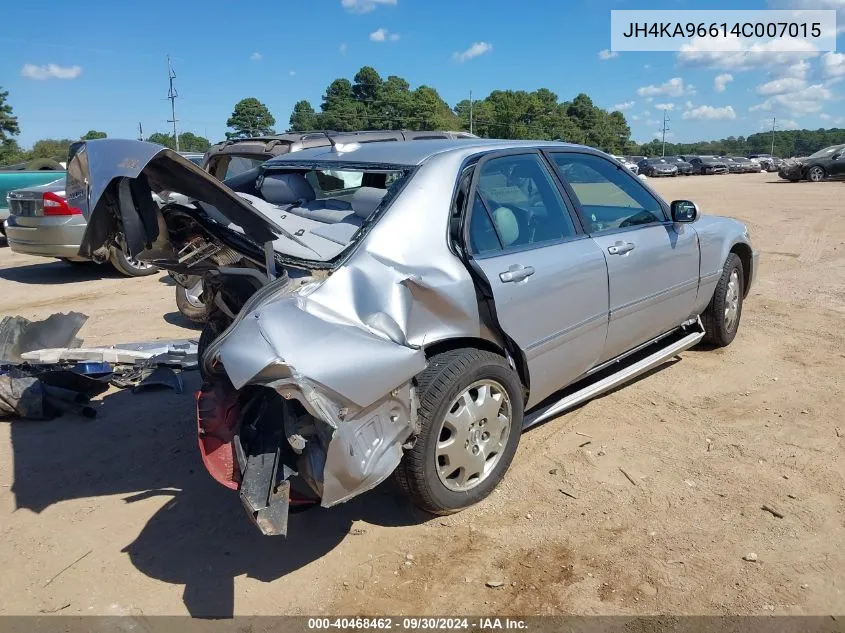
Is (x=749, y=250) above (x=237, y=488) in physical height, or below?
above

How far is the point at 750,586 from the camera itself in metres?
2.68

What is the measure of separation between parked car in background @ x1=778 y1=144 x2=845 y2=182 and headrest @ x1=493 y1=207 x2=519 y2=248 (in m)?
30.8

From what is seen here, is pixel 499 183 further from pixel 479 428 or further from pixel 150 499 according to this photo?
pixel 150 499

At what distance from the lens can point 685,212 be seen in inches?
176

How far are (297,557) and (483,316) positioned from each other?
1.41 meters

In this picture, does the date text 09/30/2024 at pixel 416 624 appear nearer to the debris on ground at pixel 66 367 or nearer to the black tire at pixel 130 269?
the debris on ground at pixel 66 367

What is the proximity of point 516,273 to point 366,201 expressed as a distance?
829 millimetres

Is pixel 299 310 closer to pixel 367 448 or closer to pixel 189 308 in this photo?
pixel 367 448

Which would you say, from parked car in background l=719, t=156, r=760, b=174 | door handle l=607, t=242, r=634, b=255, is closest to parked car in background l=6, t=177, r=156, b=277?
door handle l=607, t=242, r=634, b=255

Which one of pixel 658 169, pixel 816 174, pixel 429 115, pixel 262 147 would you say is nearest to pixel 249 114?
pixel 429 115

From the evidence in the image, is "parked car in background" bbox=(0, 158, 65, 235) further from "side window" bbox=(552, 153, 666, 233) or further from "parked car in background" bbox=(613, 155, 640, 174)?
"side window" bbox=(552, 153, 666, 233)

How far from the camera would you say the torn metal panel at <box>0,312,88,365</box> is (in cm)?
497

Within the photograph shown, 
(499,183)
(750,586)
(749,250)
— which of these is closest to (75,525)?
(499,183)

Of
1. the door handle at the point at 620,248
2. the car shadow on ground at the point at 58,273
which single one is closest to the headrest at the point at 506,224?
the door handle at the point at 620,248
